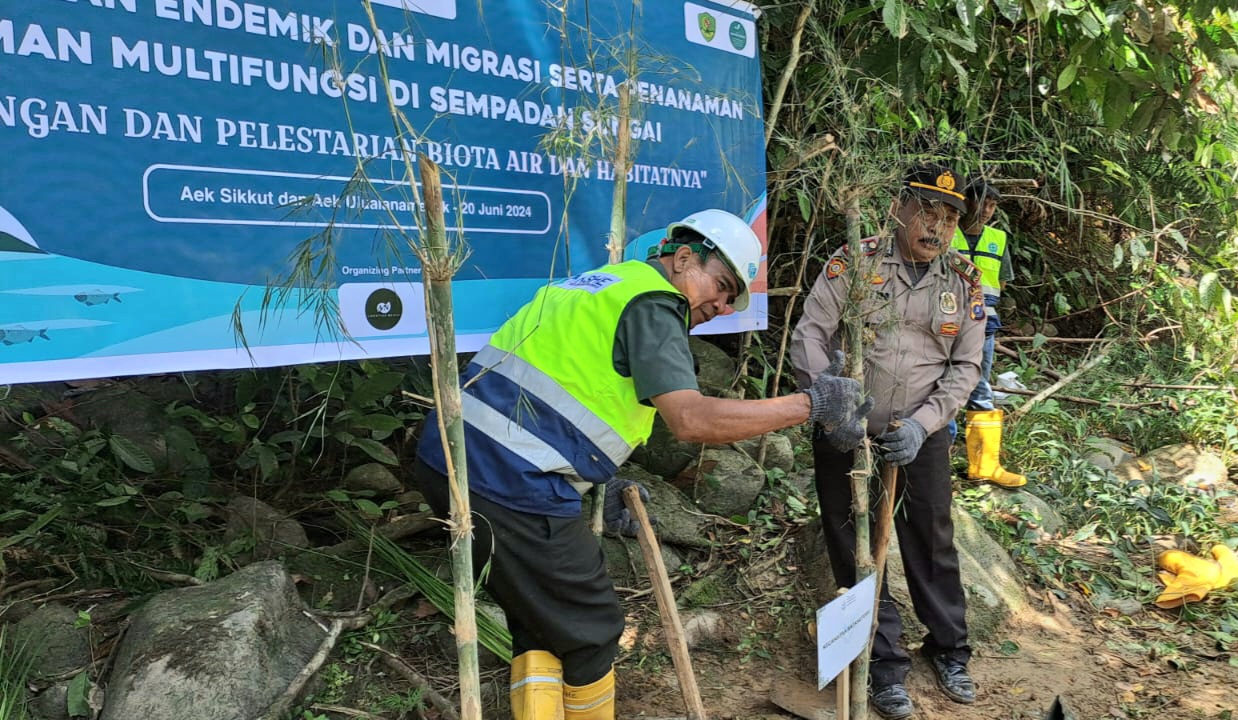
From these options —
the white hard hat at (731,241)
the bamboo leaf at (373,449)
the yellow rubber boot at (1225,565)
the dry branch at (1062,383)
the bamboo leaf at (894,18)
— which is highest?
the bamboo leaf at (894,18)

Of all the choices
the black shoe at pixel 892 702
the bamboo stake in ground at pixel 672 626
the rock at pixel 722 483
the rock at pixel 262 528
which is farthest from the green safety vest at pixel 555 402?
the rock at pixel 722 483

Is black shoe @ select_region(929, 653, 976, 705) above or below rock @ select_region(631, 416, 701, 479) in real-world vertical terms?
below

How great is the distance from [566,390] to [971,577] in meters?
2.37

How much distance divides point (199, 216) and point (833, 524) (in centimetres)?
218

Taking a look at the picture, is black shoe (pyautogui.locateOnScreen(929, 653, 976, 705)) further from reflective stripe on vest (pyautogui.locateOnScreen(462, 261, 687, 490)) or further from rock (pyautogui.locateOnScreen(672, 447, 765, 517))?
reflective stripe on vest (pyautogui.locateOnScreen(462, 261, 687, 490))

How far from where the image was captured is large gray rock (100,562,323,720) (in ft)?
7.27

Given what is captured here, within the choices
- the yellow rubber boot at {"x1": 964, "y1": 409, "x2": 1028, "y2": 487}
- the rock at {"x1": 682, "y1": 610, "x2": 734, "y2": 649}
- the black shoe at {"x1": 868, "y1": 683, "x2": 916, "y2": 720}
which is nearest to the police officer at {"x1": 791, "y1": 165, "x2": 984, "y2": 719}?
the black shoe at {"x1": 868, "y1": 683, "x2": 916, "y2": 720}

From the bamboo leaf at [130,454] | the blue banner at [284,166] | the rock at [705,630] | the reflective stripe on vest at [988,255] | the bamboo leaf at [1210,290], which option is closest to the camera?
the blue banner at [284,166]

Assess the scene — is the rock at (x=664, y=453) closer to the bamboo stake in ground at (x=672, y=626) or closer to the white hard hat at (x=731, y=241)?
the bamboo stake in ground at (x=672, y=626)

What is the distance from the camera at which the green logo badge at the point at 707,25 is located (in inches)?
128

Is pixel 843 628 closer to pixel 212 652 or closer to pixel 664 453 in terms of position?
pixel 212 652

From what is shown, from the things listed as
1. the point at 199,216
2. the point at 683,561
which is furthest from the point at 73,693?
the point at 683,561

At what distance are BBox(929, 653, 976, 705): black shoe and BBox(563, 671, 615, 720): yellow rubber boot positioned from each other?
1390mm

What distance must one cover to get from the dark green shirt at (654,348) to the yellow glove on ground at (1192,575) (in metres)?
3.00
